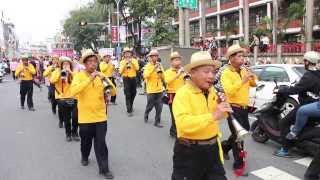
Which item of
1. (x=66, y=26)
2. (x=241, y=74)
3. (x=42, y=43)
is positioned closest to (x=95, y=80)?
(x=241, y=74)

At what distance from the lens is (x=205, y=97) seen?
411 cm

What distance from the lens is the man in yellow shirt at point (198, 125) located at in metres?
3.99

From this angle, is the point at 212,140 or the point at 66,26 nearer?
the point at 212,140

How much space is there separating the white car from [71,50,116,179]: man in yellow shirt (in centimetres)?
519

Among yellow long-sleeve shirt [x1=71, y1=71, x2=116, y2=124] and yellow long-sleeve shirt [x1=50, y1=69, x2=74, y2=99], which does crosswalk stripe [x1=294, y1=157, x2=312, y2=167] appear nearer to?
yellow long-sleeve shirt [x1=71, y1=71, x2=116, y2=124]

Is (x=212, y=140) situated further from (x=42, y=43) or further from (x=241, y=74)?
(x=42, y=43)

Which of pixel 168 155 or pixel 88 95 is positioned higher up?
pixel 88 95

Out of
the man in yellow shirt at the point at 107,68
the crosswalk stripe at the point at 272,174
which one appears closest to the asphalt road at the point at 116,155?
the crosswalk stripe at the point at 272,174

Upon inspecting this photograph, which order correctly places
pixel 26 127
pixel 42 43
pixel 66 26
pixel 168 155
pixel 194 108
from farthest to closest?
pixel 42 43 < pixel 66 26 < pixel 26 127 < pixel 168 155 < pixel 194 108

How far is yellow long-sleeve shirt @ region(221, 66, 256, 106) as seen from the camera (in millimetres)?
6215

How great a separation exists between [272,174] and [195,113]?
3.00m

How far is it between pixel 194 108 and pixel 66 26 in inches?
2926

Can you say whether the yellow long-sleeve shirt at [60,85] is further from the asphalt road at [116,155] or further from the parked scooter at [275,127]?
the parked scooter at [275,127]

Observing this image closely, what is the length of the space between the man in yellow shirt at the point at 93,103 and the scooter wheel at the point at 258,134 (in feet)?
9.97
